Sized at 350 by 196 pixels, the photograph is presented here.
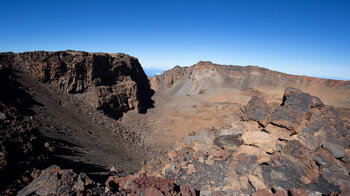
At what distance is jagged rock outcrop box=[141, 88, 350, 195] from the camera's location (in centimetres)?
647

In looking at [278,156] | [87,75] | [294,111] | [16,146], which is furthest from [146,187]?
[87,75]

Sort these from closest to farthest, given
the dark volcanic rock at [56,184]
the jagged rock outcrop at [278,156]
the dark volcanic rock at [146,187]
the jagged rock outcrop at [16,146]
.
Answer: the dark volcanic rock at [56,184], the jagged rock outcrop at [16,146], the dark volcanic rock at [146,187], the jagged rock outcrop at [278,156]

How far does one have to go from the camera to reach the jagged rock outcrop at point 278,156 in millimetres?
6473

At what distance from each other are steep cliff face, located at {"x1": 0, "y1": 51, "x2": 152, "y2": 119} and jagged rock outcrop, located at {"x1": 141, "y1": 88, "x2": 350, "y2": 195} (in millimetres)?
18100

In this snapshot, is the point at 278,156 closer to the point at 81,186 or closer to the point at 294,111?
the point at 294,111

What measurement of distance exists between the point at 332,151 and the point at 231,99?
34.9m

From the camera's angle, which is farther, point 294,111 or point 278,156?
point 294,111

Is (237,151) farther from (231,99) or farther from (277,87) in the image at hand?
(277,87)

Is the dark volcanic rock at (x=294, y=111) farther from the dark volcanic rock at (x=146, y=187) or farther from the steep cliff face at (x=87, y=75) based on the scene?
the steep cliff face at (x=87, y=75)

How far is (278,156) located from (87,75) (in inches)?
964

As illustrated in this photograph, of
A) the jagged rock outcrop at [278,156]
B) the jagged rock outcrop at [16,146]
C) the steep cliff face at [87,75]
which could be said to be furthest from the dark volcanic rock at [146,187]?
the steep cliff face at [87,75]

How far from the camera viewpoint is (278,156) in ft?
24.1

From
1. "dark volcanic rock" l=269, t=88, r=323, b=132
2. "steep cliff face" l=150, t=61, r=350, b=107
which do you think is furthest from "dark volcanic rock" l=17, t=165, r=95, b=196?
"steep cliff face" l=150, t=61, r=350, b=107

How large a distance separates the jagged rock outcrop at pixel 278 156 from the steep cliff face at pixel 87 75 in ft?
59.4
